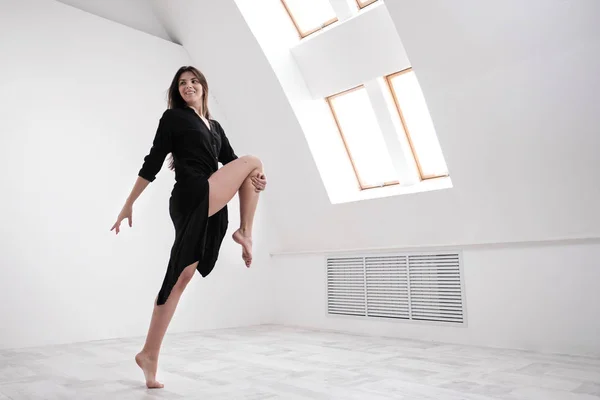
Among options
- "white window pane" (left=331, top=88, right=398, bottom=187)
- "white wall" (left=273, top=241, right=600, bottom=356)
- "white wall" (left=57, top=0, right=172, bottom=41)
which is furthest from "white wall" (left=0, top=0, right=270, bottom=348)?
"white wall" (left=273, top=241, right=600, bottom=356)

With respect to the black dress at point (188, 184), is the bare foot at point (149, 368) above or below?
below

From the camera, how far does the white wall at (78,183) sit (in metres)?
3.62

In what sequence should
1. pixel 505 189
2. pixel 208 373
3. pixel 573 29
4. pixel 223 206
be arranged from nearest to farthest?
1. pixel 223 206
2. pixel 208 373
3. pixel 573 29
4. pixel 505 189

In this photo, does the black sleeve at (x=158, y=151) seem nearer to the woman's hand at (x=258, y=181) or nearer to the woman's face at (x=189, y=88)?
the woman's face at (x=189, y=88)

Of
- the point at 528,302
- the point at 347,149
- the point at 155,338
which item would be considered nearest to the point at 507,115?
the point at 528,302

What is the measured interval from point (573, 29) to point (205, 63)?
3456mm

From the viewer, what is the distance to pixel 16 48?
12.5 feet

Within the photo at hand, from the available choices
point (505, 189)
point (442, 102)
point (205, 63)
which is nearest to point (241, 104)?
point (205, 63)

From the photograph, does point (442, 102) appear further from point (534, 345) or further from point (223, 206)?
point (223, 206)

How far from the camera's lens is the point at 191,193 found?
Answer: 211 centimetres

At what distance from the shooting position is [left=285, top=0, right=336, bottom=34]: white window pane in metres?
4.50

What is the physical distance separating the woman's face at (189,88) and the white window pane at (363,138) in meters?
2.49

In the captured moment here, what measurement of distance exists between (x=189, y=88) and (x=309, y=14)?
2.69 meters

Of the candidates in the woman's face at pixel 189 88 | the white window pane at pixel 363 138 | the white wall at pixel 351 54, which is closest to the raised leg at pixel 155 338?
the woman's face at pixel 189 88
